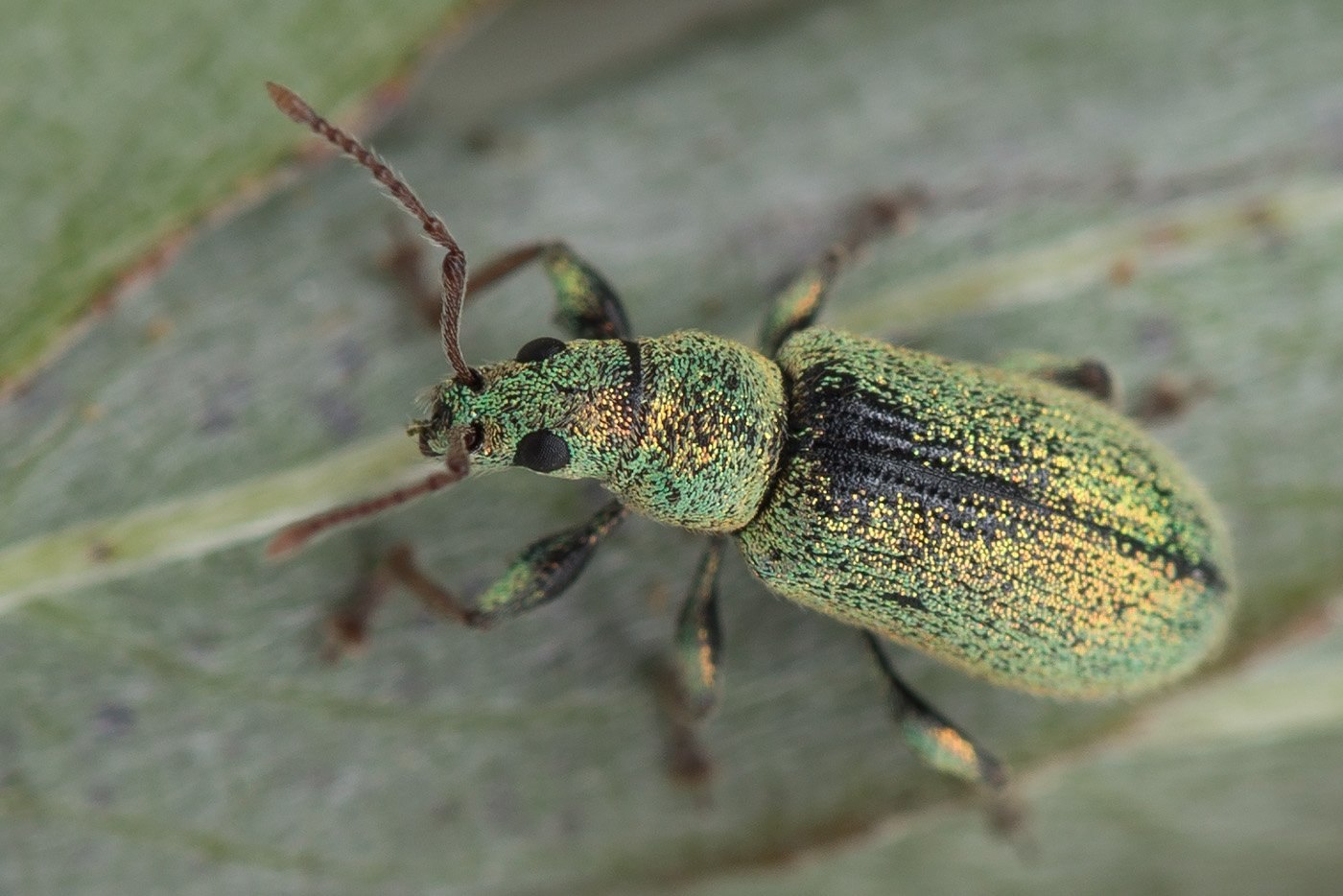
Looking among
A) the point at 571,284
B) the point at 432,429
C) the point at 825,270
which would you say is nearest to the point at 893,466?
the point at 825,270

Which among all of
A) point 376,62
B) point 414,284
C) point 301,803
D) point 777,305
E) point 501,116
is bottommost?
point 301,803

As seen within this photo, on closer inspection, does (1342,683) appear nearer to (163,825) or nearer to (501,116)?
(501,116)

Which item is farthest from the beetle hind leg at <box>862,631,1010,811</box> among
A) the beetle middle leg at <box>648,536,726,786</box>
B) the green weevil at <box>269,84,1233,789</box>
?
the beetle middle leg at <box>648,536,726,786</box>

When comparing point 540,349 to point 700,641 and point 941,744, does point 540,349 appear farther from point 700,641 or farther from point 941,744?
point 941,744

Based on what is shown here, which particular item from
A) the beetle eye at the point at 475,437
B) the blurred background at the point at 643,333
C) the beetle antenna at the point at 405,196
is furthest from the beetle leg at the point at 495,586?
the beetle antenna at the point at 405,196

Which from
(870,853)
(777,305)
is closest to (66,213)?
(777,305)

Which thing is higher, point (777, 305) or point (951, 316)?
point (777, 305)

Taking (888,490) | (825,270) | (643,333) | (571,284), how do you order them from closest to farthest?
1. (888,490)
2. (571,284)
3. (825,270)
4. (643,333)
